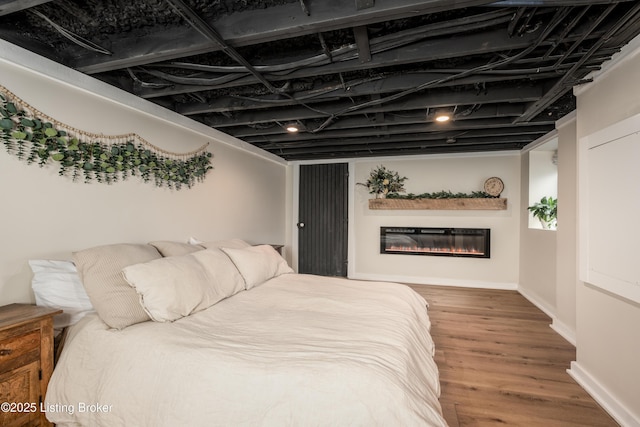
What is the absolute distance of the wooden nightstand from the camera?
1.36 meters

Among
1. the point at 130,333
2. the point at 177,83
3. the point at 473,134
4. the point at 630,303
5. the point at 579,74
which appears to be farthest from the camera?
the point at 473,134

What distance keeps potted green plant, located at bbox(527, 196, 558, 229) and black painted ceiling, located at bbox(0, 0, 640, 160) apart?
1445 millimetres

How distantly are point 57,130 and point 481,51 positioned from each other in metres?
2.78

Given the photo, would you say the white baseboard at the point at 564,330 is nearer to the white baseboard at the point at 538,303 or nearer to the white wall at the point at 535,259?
the white baseboard at the point at 538,303

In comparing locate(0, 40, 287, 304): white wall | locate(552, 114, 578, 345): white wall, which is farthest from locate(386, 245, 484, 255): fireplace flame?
locate(0, 40, 287, 304): white wall

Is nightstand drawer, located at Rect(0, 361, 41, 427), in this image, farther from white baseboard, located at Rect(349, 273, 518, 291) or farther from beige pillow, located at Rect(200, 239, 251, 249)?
white baseboard, located at Rect(349, 273, 518, 291)

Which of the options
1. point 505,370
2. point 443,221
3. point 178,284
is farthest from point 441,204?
point 178,284

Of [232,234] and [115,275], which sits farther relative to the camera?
[232,234]

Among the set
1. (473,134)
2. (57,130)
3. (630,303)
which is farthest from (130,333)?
(473,134)

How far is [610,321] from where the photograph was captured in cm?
189

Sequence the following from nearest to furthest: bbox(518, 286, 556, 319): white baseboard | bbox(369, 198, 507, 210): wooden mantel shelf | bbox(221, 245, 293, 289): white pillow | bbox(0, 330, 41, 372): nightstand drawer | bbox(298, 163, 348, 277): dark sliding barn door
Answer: bbox(0, 330, 41, 372): nightstand drawer < bbox(221, 245, 293, 289): white pillow < bbox(518, 286, 556, 319): white baseboard < bbox(369, 198, 507, 210): wooden mantel shelf < bbox(298, 163, 348, 277): dark sliding barn door

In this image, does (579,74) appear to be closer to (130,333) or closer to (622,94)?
(622,94)

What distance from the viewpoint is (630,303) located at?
5.63 feet

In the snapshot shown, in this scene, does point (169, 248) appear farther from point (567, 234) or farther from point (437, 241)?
point (437, 241)
